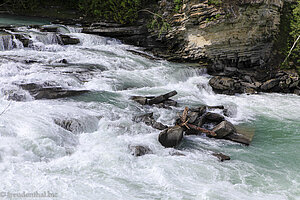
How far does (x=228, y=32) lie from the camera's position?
1360 cm

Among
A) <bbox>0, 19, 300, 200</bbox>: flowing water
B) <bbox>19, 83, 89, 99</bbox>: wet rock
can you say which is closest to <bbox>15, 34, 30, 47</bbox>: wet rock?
<bbox>0, 19, 300, 200</bbox>: flowing water

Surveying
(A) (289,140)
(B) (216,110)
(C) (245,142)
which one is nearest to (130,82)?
(B) (216,110)

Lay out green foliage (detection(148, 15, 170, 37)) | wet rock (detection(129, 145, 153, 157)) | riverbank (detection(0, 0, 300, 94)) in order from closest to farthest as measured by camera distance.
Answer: wet rock (detection(129, 145, 153, 157))
riverbank (detection(0, 0, 300, 94))
green foliage (detection(148, 15, 170, 37))

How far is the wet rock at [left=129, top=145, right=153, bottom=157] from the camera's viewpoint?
6223 mm

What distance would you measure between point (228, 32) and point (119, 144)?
30.9ft

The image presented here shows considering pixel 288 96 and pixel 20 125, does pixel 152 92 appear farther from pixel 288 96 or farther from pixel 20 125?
pixel 288 96

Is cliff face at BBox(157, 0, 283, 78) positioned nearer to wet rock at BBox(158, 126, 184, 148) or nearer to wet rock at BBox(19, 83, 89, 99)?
wet rock at BBox(19, 83, 89, 99)

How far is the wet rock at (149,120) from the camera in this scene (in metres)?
7.64

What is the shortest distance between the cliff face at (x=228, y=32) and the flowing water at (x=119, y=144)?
3.23 m

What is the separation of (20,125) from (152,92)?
5.25m

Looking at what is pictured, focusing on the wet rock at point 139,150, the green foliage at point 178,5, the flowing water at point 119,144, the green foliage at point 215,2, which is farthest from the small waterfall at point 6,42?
the green foliage at point 215,2

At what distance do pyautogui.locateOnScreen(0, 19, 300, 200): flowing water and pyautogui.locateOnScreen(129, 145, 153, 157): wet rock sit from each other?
15 centimetres

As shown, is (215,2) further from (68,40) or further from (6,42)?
(6,42)

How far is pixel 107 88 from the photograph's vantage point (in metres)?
9.97
